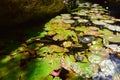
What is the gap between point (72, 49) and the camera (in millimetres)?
3418

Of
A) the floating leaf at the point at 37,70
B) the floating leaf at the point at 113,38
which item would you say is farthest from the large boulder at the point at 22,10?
the floating leaf at the point at 113,38

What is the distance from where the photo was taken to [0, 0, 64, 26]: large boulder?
3413mm

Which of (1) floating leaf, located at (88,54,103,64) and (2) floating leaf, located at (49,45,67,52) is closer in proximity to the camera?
A: (1) floating leaf, located at (88,54,103,64)

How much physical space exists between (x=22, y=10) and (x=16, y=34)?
49 centimetres

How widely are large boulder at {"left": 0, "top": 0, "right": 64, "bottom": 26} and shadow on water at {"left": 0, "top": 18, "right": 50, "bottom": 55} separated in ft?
0.53

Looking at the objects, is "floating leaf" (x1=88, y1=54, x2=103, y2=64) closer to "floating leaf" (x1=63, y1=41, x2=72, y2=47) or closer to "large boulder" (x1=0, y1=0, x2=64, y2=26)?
"floating leaf" (x1=63, y1=41, x2=72, y2=47)

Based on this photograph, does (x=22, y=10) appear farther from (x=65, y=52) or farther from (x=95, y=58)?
(x=95, y=58)

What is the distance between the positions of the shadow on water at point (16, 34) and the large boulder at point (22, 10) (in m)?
0.16

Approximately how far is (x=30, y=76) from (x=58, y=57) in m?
0.62

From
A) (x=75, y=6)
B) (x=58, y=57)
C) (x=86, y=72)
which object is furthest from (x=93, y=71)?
(x=75, y=6)

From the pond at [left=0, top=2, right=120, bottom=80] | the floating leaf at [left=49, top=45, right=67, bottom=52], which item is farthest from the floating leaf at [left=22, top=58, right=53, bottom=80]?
the floating leaf at [left=49, top=45, right=67, bottom=52]

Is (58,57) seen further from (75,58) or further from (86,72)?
(86,72)

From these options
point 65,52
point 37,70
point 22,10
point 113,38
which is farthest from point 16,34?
point 113,38

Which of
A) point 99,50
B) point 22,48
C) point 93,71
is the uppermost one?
point 22,48
